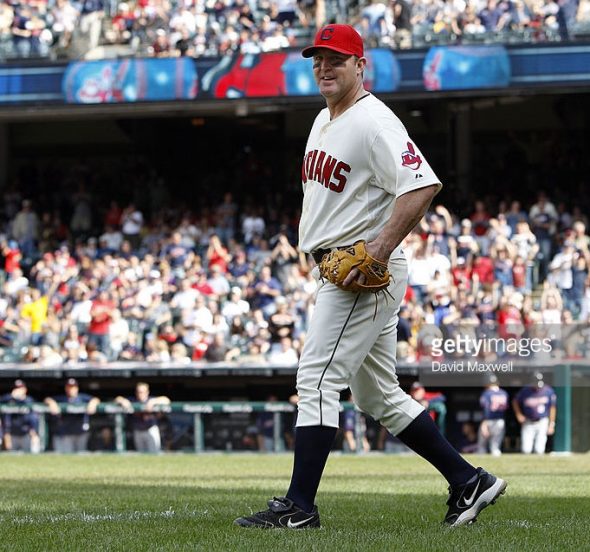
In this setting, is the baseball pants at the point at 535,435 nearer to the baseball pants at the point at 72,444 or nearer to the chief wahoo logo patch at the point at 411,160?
the baseball pants at the point at 72,444

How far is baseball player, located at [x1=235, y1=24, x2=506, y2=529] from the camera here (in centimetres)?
541

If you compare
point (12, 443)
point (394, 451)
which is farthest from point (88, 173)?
point (394, 451)

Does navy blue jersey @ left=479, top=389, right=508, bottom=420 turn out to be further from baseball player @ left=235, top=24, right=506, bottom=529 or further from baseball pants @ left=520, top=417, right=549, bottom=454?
baseball player @ left=235, top=24, right=506, bottom=529

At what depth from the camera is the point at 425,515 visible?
6.23 m

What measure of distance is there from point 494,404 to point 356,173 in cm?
1265

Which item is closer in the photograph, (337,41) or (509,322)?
(337,41)

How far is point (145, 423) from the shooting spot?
18938mm

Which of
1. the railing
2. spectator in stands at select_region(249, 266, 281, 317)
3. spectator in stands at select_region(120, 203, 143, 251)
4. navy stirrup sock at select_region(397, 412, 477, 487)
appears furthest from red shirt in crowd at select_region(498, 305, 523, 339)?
navy stirrup sock at select_region(397, 412, 477, 487)

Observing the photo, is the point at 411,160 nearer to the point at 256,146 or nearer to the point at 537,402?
the point at 537,402

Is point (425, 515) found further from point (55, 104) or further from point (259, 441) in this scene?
point (55, 104)

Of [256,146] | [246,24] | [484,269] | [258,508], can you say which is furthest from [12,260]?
[258,508]

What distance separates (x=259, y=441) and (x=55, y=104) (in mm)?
8648

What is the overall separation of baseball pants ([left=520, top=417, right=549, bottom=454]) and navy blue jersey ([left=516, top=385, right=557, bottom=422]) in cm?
8

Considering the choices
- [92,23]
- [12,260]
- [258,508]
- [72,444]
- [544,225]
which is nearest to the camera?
[258,508]
